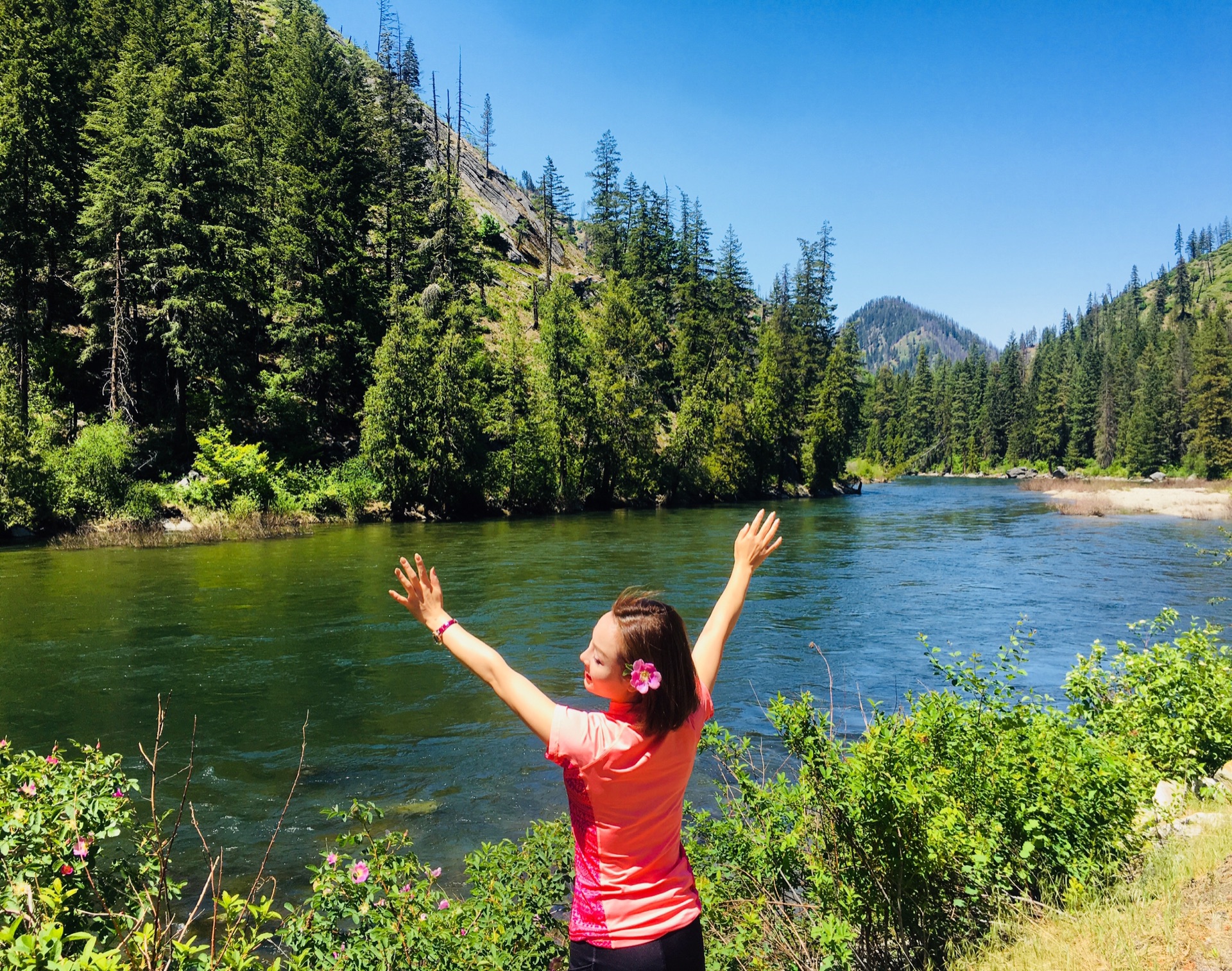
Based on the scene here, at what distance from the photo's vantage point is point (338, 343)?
4638 cm

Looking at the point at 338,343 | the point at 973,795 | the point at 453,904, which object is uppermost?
the point at 338,343

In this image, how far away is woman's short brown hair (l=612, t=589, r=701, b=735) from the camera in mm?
2348

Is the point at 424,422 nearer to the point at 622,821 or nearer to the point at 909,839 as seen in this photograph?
the point at 909,839

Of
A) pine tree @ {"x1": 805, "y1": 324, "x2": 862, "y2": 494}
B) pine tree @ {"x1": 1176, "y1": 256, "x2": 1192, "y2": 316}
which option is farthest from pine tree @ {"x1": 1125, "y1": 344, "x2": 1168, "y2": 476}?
pine tree @ {"x1": 1176, "y1": 256, "x2": 1192, "y2": 316}

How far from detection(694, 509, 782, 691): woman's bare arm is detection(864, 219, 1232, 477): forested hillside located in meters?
97.1

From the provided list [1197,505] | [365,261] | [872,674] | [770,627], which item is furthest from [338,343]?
[1197,505]

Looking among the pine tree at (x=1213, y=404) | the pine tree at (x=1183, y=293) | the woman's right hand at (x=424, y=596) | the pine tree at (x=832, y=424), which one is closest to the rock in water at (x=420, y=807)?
the woman's right hand at (x=424, y=596)

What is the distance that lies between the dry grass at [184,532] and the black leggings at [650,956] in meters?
30.6

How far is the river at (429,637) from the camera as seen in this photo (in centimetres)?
943

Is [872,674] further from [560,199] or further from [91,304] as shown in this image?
[560,199]

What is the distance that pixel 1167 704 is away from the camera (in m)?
7.33

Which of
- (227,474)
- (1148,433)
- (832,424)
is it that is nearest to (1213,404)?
(1148,433)

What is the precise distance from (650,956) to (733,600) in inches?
53.2

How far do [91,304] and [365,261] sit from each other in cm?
1671
